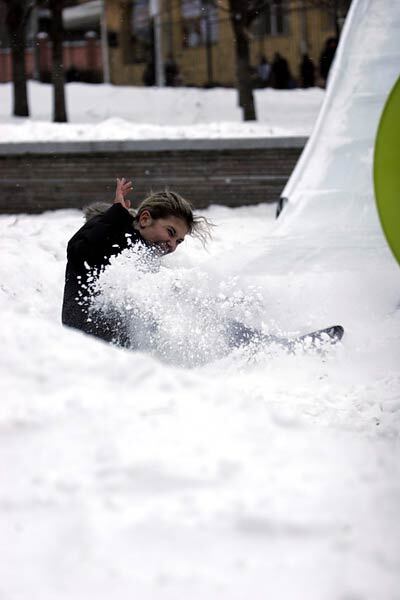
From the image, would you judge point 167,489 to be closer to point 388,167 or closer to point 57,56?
point 388,167

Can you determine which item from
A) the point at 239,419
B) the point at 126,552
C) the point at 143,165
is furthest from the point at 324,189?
the point at 126,552

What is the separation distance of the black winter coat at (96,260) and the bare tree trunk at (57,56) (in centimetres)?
1148

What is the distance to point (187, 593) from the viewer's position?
2.10 meters

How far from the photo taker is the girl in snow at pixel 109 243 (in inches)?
197

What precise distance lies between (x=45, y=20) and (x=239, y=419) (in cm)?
3216

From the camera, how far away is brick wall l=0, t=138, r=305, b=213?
10289mm

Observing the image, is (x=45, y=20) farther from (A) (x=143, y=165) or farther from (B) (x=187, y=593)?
(B) (x=187, y=593)

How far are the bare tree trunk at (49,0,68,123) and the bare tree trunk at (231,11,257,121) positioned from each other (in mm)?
2634

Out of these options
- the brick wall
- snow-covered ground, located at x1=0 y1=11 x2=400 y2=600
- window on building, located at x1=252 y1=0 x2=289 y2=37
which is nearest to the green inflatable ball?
snow-covered ground, located at x1=0 y1=11 x2=400 y2=600

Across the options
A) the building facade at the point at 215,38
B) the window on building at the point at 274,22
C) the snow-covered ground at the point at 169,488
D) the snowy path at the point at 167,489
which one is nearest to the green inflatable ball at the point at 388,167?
the snow-covered ground at the point at 169,488

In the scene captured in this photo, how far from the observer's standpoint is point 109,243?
197 inches

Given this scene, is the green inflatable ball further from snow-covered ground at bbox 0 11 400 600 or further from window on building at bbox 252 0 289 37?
window on building at bbox 252 0 289 37

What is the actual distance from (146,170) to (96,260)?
18.0 feet

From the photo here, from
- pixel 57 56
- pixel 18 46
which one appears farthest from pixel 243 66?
pixel 18 46
